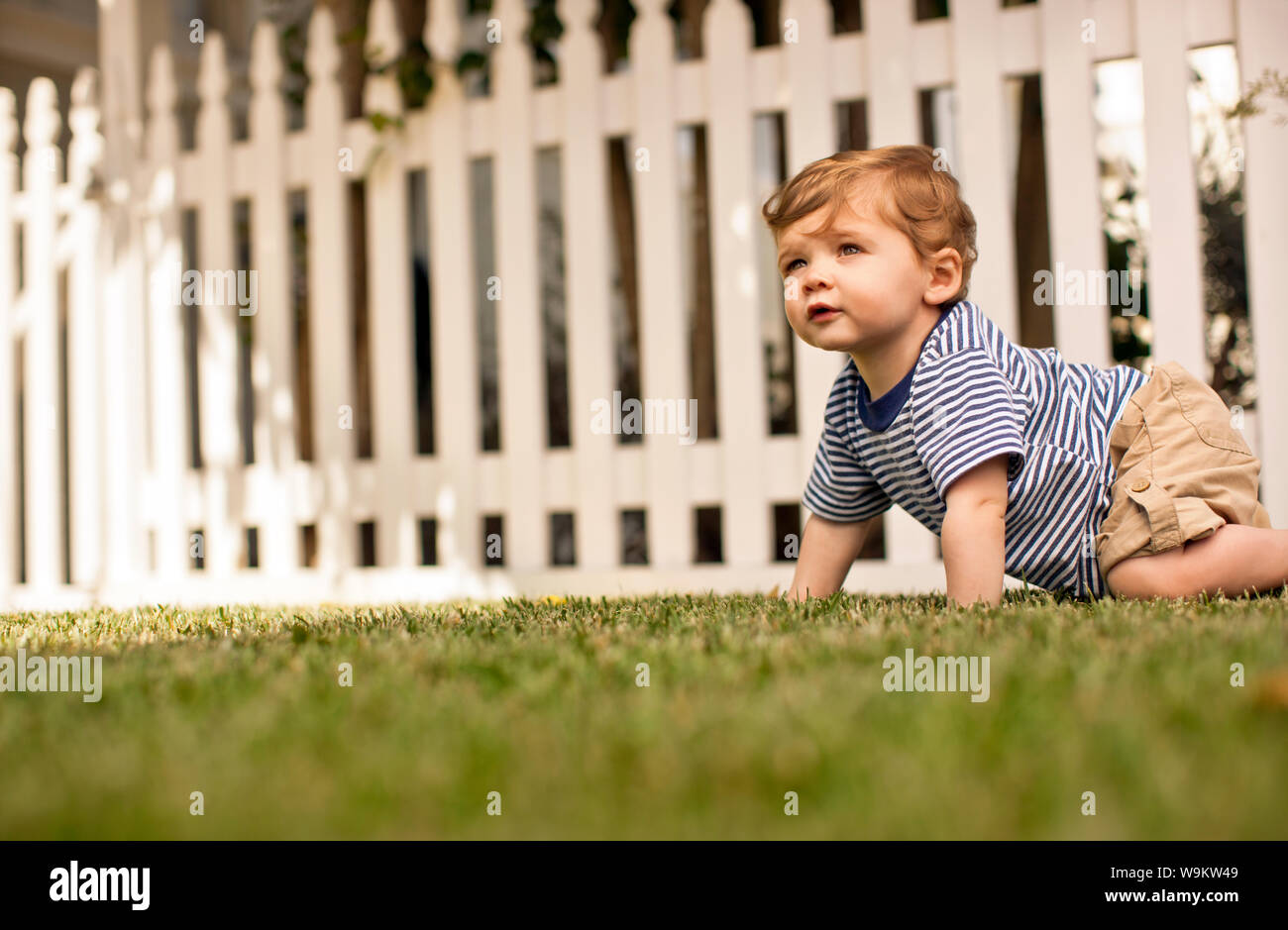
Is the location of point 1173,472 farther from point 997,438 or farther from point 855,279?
point 855,279

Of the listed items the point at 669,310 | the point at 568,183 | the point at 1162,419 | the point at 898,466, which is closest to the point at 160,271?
the point at 568,183

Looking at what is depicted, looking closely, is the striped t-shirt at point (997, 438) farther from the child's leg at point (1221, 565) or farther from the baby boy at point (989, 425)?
the child's leg at point (1221, 565)

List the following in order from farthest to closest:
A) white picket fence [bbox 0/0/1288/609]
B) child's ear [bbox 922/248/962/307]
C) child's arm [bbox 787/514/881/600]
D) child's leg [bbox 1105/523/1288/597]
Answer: white picket fence [bbox 0/0/1288/609], child's arm [bbox 787/514/881/600], child's ear [bbox 922/248/962/307], child's leg [bbox 1105/523/1288/597]

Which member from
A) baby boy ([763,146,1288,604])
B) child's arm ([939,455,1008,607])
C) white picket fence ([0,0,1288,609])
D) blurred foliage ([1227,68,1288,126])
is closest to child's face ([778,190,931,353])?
baby boy ([763,146,1288,604])

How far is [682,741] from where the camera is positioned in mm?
A: 971

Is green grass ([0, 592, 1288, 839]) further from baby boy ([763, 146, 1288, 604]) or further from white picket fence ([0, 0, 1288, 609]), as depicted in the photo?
white picket fence ([0, 0, 1288, 609])

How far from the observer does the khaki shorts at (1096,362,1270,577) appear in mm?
2221

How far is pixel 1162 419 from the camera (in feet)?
7.75

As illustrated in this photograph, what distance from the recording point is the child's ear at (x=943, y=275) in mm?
2324

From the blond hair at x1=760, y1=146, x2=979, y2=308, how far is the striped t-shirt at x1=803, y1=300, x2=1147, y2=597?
17 centimetres

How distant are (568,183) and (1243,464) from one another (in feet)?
7.90

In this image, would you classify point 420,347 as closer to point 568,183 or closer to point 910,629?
point 568,183

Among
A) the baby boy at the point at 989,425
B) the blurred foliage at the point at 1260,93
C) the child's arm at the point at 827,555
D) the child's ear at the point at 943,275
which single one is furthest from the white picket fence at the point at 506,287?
the child's ear at the point at 943,275

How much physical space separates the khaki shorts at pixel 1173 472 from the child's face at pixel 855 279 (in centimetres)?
57
